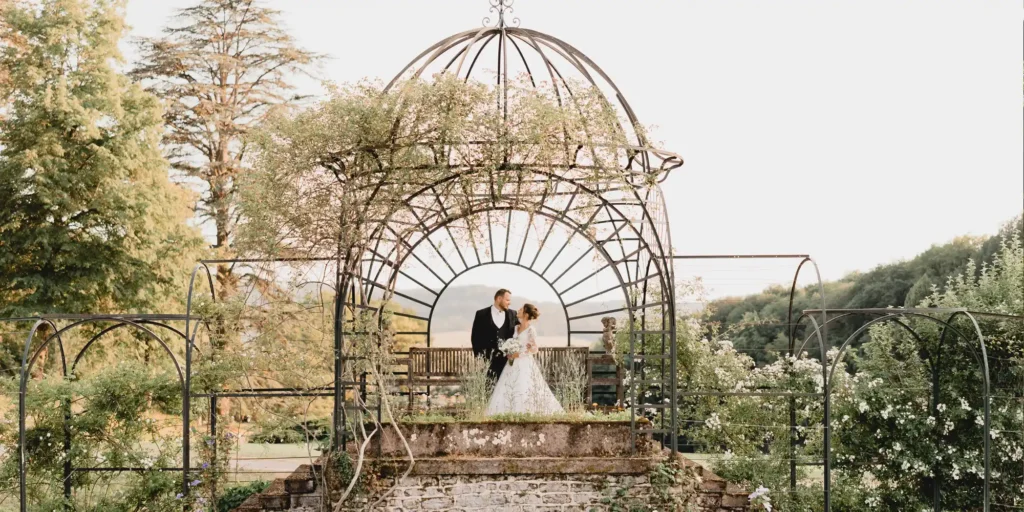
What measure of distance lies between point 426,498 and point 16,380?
5087 millimetres

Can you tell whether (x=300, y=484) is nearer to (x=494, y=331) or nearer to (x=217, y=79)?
(x=494, y=331)

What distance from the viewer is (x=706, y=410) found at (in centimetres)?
1130

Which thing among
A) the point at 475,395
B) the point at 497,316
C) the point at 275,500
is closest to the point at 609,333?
the point at 497,316

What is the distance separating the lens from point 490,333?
11.0 m

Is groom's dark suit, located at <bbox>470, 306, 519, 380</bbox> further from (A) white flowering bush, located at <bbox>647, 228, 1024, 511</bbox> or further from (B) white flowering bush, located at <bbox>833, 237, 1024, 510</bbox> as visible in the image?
(B) white flowering bush, located at <bbox>833, 237, 1024, 510</bbox>

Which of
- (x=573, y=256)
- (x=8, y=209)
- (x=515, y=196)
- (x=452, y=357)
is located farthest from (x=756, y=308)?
(x=8, y=209)

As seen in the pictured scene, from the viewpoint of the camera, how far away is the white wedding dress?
988 cm

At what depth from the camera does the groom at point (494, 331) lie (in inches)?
425

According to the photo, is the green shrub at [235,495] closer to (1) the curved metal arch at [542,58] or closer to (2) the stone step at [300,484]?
(2) the stone step at [300,484]

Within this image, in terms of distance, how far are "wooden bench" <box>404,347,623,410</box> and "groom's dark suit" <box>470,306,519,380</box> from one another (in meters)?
0.21

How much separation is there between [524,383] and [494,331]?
40.5 inches

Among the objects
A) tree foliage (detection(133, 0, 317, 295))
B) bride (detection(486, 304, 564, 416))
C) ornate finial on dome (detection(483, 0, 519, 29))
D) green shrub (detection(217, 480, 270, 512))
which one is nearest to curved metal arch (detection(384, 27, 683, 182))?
ornate finial on dome (detection(483, 0, 519, 29))

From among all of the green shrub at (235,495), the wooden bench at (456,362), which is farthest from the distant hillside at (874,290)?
the green shrub at (235,495)

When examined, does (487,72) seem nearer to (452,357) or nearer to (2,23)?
(452,357)
